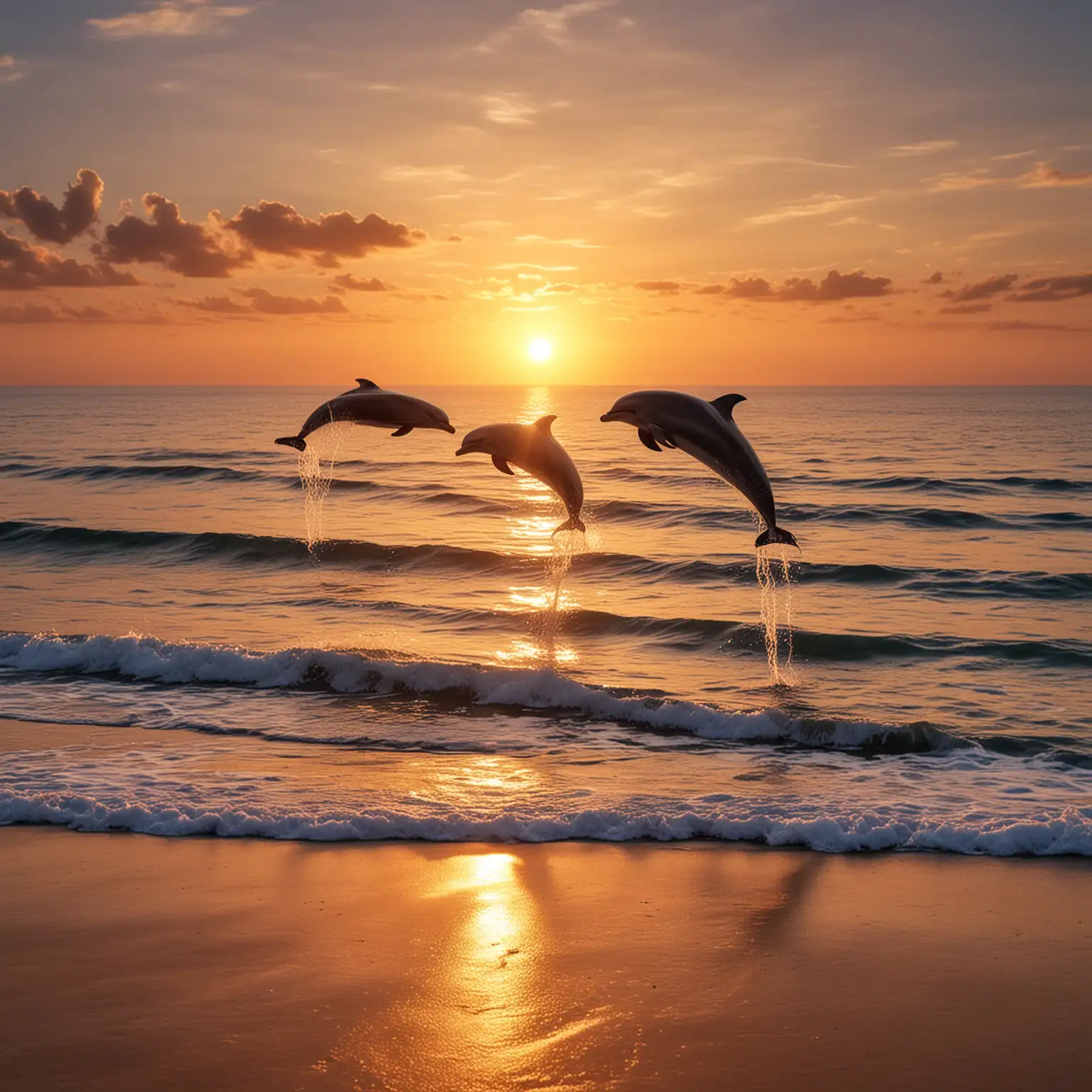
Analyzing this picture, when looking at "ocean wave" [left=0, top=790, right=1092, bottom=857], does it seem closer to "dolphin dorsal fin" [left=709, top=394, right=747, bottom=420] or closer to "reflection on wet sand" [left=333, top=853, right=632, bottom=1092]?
"reflection on wet sand" [left=333, top=853, right=632, bottom=1092]

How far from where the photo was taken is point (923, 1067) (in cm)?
647

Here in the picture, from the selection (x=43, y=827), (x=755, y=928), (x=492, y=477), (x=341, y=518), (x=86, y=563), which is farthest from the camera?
(x=492, y=477)

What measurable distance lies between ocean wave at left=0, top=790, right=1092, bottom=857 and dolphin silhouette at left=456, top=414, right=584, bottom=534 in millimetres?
4480

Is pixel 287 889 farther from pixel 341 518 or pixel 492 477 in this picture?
pixel 492 477

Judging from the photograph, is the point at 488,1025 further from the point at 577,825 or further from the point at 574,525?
the point at 574,525

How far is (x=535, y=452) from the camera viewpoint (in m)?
14.1

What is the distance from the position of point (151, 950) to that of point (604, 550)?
22858 millimetres

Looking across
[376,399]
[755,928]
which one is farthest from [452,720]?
[755,928]

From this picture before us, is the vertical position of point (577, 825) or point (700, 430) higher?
point (700, 430)

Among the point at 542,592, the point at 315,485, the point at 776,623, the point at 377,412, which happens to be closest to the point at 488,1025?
the point at 377,412

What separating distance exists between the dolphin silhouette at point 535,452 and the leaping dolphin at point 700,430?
6.38 feet

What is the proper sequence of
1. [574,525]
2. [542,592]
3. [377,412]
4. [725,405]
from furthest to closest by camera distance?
[542,592] → [377,412] → [574,525] → [725,405]

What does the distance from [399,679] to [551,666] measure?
8.59ft

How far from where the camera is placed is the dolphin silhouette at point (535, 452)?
14000 mm
